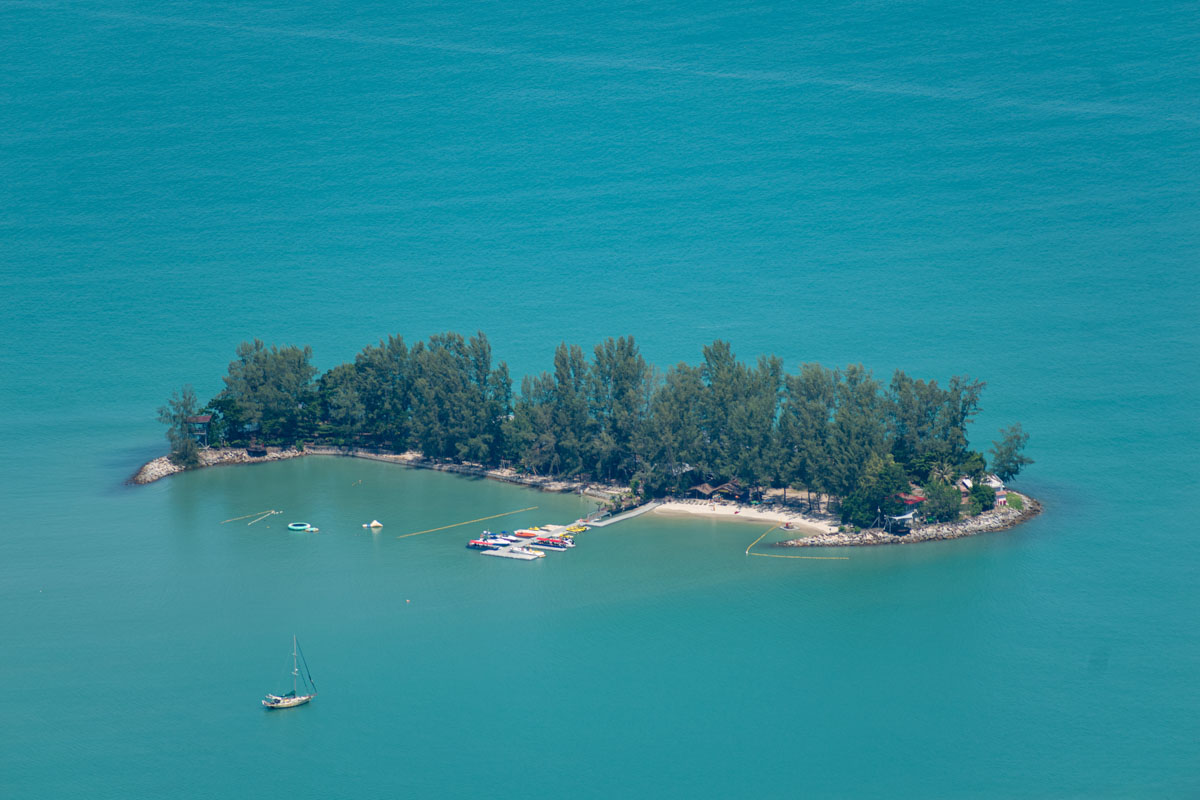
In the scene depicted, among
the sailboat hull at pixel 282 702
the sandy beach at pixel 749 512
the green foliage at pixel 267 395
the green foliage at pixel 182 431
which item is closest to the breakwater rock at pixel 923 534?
the sandy beach at pixel 749 512


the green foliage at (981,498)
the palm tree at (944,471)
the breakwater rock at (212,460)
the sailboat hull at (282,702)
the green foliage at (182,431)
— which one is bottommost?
the sailboat hull at (282,702)

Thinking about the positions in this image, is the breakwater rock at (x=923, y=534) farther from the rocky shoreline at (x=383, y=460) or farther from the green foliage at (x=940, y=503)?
the rocky shoreline at (x=383, y=460)

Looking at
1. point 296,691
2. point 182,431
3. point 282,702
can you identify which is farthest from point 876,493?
point 182,431

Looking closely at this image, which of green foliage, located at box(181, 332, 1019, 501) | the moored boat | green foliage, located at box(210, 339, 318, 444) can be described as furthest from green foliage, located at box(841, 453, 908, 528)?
green foliage, located at box(210, 339, 318, 444)

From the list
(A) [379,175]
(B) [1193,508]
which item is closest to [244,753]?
(B) [1193,508]

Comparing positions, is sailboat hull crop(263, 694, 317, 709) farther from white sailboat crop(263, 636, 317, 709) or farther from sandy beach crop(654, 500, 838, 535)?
sandy beach crop(654, 500, 838, 535)

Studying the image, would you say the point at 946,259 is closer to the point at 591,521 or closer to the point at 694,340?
the point at 694,340
